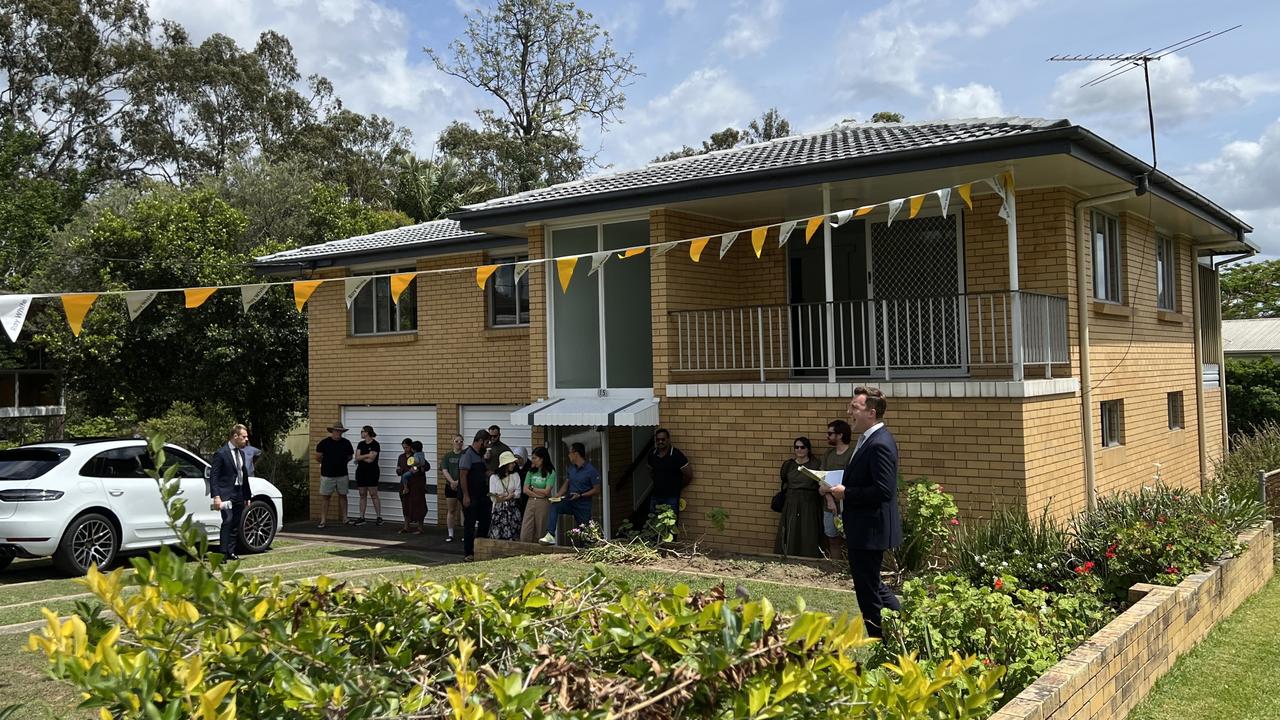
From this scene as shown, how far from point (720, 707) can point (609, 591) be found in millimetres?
937

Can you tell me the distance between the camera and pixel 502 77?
129ft

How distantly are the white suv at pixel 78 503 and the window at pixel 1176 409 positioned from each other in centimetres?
1332

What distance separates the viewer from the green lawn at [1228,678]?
5695 millimetres

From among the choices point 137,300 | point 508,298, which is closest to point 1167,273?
point 508,298

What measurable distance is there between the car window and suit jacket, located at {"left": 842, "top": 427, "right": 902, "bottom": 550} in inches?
357

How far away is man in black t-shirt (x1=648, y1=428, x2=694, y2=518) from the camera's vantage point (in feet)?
38.3

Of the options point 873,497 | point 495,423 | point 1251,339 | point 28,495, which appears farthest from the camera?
point 1251,339

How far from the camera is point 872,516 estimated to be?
6.35 metres

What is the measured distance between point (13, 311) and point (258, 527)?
460 cm

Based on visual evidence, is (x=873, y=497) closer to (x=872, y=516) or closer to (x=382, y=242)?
(x=872, y=516)

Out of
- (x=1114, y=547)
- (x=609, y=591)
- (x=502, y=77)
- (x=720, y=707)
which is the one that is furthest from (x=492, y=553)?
(x=502, y=77)

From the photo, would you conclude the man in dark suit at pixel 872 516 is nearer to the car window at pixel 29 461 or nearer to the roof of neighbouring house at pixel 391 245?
the car window at pixel 29 461

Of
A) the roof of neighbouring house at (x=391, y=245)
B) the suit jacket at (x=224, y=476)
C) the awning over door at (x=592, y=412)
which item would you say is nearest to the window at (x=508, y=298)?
the roof of neighbouring house at (x=391, y=245)

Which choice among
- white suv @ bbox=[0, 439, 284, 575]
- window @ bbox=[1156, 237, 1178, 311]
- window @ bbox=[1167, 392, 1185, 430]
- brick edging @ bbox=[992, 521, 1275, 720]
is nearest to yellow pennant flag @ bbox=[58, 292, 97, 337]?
white suv @ bbox=[0, 439, 284, 575]
